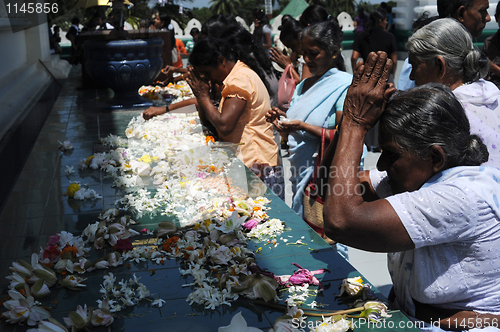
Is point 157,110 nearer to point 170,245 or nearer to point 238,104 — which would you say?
point 238,104

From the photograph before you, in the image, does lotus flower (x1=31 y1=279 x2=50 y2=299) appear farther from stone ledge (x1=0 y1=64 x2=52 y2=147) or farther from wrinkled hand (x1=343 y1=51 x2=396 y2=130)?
stone ledge (x1=0 y1=64 x2=52 y2=147)

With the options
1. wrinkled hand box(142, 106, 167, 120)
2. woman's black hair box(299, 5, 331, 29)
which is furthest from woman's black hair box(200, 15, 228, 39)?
wrinkled hand box(142, 106, 167, 120)

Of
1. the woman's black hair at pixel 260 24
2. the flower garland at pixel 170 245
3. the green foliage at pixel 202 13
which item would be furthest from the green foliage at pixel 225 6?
the flower garland at pixel 170 245

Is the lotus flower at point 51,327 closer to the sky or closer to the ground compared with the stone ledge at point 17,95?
closer to the sky

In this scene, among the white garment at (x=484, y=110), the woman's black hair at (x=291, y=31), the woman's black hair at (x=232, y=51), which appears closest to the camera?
the white garment at (x=484, y=110)

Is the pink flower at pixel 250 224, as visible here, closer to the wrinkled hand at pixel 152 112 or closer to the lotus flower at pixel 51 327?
the lotus flower at pixel 51 327

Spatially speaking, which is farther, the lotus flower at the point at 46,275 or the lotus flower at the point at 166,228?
the lotus flower at the point at 166,228

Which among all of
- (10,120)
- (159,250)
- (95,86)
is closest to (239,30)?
(10,120)

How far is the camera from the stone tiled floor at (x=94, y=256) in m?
1.36

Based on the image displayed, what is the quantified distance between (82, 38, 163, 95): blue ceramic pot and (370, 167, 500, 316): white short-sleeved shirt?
5.18 m

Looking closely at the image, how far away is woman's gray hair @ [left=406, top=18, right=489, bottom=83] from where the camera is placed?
210 cm

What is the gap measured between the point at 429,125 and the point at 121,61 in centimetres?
523

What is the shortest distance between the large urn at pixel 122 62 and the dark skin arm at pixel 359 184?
16.2 feet

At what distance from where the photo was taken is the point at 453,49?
6.90ft
